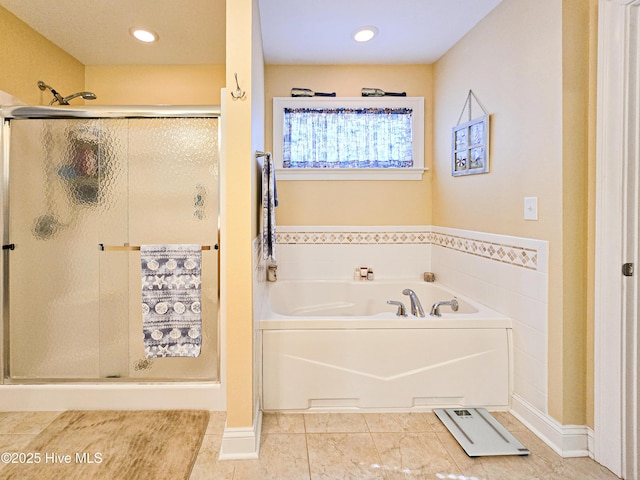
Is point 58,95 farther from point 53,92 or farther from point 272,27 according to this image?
point 272,27

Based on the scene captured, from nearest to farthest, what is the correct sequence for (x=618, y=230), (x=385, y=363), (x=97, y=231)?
(x=618, y=230) → (x=385, y=363) → (x=97, y=231)

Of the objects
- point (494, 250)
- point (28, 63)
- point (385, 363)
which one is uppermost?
point (28, 63)

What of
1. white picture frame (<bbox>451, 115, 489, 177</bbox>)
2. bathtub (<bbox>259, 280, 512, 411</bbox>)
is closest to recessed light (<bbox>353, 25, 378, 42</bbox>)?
white picture frame (<bbox>451, 115, 489, 177</bbox>)

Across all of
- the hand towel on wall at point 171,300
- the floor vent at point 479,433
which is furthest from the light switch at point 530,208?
the hand towel on wall at point 171,300

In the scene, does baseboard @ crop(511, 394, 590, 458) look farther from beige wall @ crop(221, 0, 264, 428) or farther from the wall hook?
the wall hook

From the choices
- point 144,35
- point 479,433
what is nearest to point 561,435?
point 479,433

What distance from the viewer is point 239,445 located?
1843 mm

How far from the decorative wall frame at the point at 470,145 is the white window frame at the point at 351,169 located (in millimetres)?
432

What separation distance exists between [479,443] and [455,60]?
2.53 m

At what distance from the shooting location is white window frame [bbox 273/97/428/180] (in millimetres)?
3252

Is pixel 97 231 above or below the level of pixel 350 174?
below

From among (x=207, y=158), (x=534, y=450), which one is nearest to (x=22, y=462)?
(x=207, y=158)

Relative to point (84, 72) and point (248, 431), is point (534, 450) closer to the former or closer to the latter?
point (248, 431)

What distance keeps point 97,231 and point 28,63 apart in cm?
125
